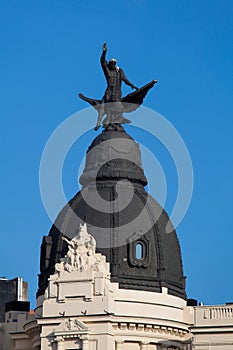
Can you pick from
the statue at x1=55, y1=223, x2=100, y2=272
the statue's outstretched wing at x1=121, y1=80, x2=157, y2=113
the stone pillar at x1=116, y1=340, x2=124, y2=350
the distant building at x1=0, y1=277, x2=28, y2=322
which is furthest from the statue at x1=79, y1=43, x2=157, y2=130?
the distant building at x1=0, y1=277, x2=28, y2=322

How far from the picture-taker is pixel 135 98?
80812 mm

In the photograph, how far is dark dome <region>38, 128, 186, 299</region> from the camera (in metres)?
75.6

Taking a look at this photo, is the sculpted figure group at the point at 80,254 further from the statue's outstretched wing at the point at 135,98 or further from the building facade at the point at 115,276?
the statue's outstretched wing at the point at 135,98

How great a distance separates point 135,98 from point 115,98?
123 centimetres

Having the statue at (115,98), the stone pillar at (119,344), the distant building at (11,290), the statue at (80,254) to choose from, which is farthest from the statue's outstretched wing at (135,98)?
the distant building at (11,290)

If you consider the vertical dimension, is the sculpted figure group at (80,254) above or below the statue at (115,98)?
below

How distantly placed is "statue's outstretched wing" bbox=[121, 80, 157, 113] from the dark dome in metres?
1.74

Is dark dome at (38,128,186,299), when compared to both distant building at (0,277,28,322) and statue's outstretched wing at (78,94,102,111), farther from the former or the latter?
distant building at (0,277,28,322)

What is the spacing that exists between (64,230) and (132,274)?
5.02 m

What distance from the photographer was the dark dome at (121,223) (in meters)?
75.6

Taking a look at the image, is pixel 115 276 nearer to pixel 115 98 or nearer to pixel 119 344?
pixel 119 344

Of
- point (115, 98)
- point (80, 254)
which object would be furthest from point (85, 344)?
point (115, 98)

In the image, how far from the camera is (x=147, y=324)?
74.2 m

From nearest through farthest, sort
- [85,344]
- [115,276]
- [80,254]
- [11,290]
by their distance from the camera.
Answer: [85,344], [80,254], [115,276], [11,290]
